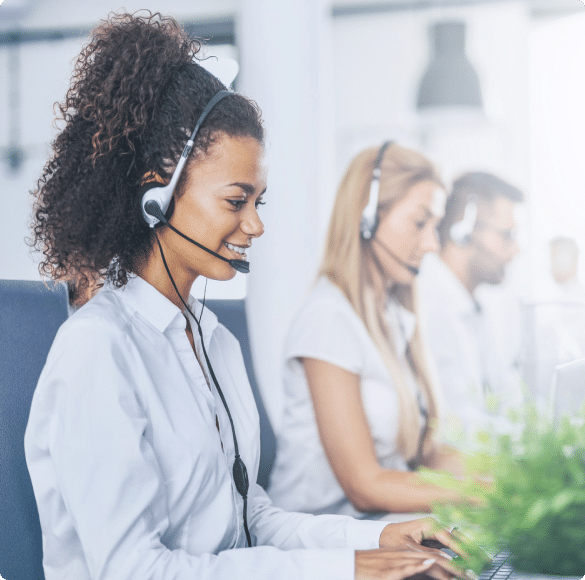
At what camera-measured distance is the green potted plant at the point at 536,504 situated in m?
0.65

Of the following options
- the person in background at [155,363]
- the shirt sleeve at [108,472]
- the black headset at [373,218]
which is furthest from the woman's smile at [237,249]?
the black headset at [373,218]

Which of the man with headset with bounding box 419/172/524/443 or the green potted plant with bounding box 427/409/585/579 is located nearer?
the green potted plant with bounding box 427/409/585/579

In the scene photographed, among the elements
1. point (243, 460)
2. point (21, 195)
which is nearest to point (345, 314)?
point (243, 460)

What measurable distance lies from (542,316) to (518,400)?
200 mm

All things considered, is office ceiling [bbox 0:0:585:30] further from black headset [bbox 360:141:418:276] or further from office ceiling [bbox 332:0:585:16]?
black headset [bbox 360:141:418:276]

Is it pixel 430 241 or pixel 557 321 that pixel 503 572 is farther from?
pixel 430 241

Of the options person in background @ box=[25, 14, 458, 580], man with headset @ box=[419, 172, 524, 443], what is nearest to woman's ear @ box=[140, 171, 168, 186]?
person in background @ box=[25, 14, 458, 580]

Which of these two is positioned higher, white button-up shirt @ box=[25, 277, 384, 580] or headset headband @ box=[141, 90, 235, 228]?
headset headband @ box=[141, 90, 235, 228]

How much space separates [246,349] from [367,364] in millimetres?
269

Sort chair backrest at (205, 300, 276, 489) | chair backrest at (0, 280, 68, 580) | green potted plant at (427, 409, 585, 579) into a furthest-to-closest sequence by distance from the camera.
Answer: chair backrest at (205, 300, 276, 489) → chair backrest at (0, 280, 68, 580) → green potted plant at (427, 409, 585, 579)

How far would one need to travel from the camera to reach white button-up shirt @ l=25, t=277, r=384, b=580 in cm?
70

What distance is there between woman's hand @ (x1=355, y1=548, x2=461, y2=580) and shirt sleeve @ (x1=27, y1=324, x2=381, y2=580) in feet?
0.39

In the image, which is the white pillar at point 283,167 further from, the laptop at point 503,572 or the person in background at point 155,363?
the laptop at point 503,572

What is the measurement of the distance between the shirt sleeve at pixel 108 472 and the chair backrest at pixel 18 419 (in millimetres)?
145
